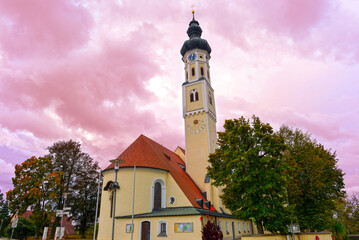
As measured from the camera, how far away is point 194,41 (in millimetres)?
38875

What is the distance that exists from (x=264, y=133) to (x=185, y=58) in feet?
77.7

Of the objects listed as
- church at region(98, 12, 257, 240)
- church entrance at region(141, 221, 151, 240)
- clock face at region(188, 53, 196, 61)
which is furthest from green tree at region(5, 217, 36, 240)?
clock face at region(188, 53, 196, 61)

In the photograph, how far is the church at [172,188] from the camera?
73.1 ft

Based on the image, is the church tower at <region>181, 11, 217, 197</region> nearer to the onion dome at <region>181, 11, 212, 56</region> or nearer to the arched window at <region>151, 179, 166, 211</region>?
the onion dome at <region>181, 11, 212, 56</region>

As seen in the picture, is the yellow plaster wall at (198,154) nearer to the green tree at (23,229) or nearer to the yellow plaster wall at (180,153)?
the yellow plaster wall at (180,153)

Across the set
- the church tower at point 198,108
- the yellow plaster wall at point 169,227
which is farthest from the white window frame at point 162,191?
the church tower at point 198,108

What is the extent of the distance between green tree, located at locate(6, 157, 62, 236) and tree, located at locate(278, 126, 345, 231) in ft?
100

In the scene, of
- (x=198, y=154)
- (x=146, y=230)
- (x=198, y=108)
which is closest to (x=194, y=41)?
(x=198, y=108)

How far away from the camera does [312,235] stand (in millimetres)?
20938

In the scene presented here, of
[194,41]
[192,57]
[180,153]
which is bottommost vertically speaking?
[180,153]

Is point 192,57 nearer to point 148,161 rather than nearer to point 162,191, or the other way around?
point 148,161

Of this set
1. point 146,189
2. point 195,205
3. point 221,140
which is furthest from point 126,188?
point 221,140

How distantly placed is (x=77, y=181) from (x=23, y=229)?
9.80 m

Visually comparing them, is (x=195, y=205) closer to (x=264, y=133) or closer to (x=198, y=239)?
(x=198, y=239)
